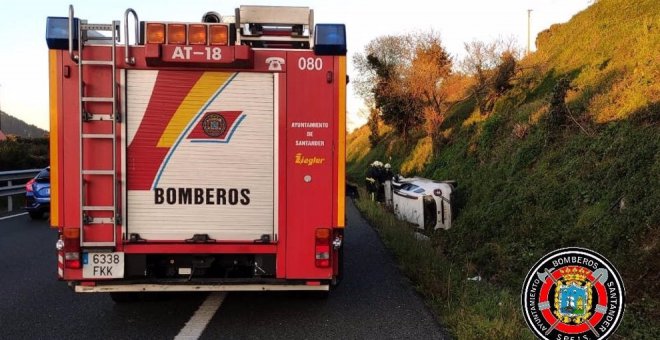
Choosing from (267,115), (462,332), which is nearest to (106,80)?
(267,115)

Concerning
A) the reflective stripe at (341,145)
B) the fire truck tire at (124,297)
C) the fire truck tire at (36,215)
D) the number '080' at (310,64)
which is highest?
the number '080' at (310,64)

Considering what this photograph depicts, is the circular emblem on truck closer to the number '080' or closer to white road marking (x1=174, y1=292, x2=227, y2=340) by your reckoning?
the number '080'

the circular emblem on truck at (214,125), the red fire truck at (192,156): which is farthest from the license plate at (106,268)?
the circular emblem on truck at (214,125)

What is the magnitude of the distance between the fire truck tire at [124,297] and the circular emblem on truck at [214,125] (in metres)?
2.36

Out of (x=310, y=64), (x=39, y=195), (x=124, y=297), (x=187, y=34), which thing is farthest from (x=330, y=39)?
(x=39, y=195)

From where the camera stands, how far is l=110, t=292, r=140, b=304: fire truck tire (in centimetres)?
591

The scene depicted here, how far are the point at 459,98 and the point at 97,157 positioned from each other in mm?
27478

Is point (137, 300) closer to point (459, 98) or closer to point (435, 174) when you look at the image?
point (435, 174)

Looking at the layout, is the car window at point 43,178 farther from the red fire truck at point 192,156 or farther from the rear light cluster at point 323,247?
the rear light cluster at point 323,247

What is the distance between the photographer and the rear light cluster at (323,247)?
499cm

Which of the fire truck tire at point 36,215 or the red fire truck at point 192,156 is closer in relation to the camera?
the red fire truck at point 192,156

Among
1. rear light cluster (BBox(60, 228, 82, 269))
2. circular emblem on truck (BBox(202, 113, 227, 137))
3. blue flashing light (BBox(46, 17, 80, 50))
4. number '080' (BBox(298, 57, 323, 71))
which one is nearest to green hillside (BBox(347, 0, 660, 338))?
number '080' (BBox(298, 57, 323, 71))

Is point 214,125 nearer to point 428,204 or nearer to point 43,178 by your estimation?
point 428,204

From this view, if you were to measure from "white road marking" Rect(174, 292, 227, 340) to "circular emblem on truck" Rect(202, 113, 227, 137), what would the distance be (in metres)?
1.86
